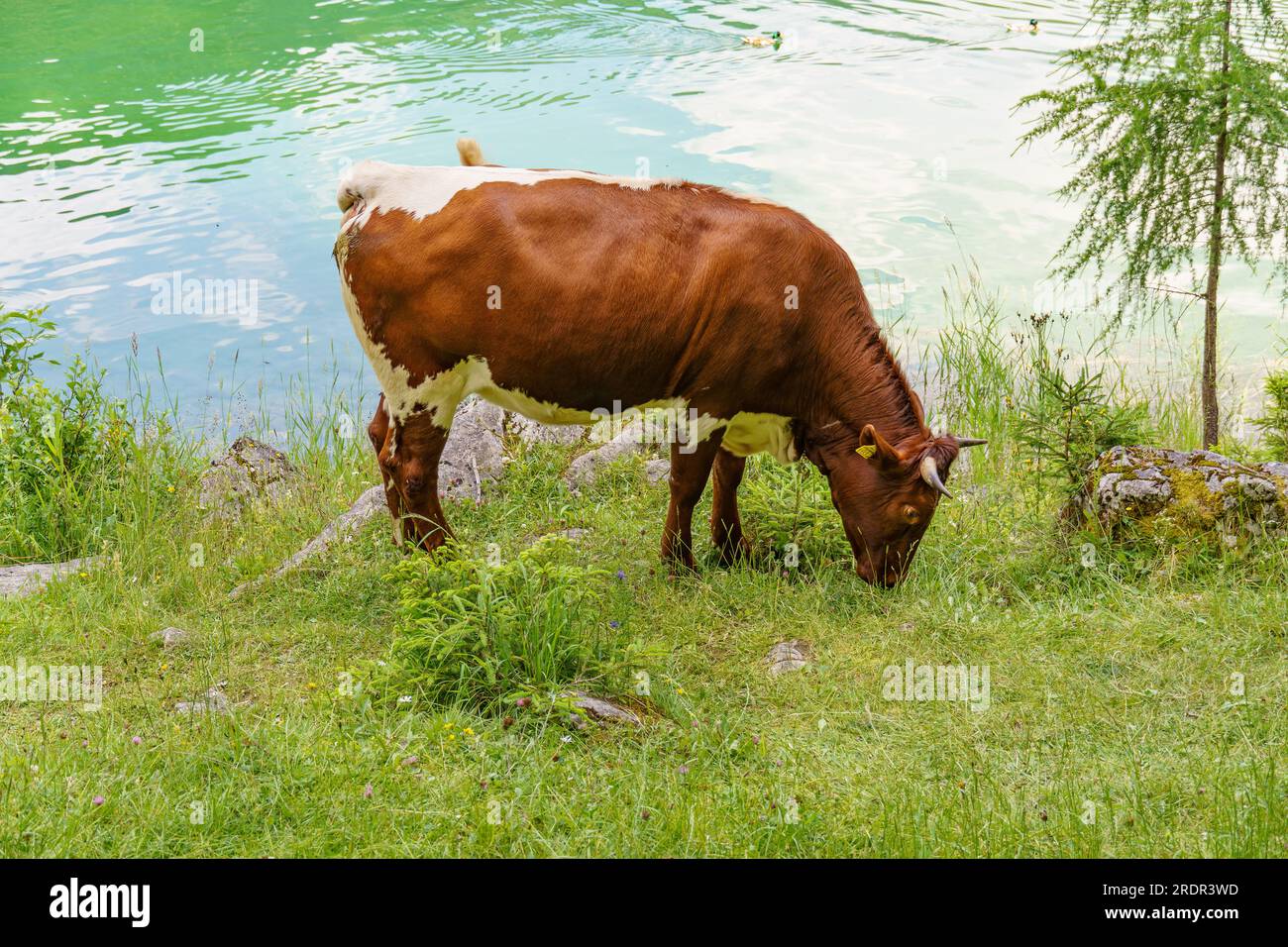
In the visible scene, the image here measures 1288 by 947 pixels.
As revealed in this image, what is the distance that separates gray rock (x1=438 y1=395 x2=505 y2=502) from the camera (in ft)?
26.3

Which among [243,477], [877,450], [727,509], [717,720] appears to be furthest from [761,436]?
[243,477]

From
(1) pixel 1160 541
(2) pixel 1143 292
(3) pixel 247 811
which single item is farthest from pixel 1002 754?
(2) pixel 1143 292

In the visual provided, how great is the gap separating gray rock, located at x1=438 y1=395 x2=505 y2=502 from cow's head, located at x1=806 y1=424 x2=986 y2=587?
2.46 meters

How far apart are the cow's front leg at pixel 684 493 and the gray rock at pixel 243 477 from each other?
9.62 ft

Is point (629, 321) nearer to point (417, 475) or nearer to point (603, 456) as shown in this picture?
point (417, 475)

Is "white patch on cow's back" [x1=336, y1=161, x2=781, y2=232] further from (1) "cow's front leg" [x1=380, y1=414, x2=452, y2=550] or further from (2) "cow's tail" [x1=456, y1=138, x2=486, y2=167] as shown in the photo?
(1) "cow's front leg" [x1=380, y1=414, x2=452, y2=550]

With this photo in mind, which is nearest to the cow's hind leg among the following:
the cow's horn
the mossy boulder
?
the cow's horn

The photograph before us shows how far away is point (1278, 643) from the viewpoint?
5699 mm

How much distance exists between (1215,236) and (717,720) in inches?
188

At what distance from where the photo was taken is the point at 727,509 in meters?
7.09

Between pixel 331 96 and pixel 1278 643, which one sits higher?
pixel 331 96

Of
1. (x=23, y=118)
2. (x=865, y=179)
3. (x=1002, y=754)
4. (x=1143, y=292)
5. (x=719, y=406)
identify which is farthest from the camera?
(x=23, y=118)

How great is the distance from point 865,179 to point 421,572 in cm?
1286

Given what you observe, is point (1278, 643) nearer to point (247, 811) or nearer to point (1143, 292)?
point (1143, 292)
